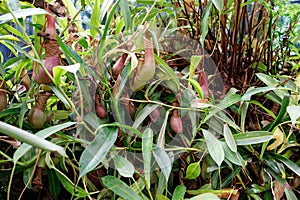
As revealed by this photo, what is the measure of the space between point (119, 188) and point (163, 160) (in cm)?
7

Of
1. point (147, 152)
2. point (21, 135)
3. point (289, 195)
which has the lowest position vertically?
point (289, 195)

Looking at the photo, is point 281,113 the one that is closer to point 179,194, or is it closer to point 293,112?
point 293,112

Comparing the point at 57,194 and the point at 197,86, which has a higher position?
the point at 197,86

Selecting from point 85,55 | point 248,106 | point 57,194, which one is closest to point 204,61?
point 248,106

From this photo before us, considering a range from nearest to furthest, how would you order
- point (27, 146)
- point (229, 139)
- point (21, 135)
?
point (21, 135)
point (27, 146)
point (229, 139)

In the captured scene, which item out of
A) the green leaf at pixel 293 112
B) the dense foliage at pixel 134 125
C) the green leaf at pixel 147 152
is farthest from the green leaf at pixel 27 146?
the green leaf at pixel 293 112

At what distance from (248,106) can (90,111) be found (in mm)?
294

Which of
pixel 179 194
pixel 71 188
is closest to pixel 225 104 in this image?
pixel 179 194

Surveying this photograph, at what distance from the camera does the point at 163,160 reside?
47 centimetres

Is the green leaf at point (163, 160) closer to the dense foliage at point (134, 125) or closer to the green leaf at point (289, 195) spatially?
the dense foliage at point (134, 125)

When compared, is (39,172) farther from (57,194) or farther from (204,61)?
(204,61)

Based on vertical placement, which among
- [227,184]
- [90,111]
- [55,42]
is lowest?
[227,184]

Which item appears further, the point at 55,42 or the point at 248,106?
the point at 248,106

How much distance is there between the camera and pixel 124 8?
0.52 metres
